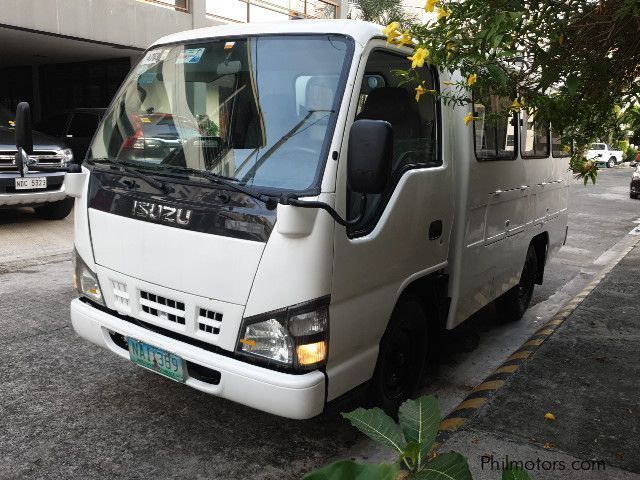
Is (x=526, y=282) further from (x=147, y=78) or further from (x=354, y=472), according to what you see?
(x=354, y=472)

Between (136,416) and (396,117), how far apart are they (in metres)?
2.23

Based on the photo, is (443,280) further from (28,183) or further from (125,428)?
(28,183)

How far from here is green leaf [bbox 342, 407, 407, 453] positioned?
1287 millimetres

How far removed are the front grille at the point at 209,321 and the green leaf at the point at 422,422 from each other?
60.2 inches

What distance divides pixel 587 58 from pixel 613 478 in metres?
1.94

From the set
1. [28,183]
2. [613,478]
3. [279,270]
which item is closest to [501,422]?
[613,478]

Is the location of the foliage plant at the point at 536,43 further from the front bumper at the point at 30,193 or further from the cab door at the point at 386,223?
the front bumper at the point at 30,193

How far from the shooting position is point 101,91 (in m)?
17.1

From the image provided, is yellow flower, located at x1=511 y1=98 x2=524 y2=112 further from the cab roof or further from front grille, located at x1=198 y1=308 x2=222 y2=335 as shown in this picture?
front grille, located at x1=198 y1=308 x2=222 y2=335

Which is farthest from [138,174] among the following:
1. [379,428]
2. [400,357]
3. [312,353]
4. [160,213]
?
[379,428]

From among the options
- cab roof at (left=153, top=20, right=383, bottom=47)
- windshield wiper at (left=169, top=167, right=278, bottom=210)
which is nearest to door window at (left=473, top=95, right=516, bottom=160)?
cab roof at (left=153, top=20, right=383, bottom=47)

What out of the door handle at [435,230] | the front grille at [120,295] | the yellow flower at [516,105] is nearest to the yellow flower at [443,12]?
the yellow flower at [516,105]

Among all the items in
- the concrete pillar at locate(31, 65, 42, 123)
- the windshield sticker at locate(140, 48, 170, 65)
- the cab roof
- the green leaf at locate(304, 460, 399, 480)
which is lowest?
the green leaf at locate(304, 460, 399, 480)

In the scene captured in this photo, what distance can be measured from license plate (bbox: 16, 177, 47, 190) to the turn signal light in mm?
6931
